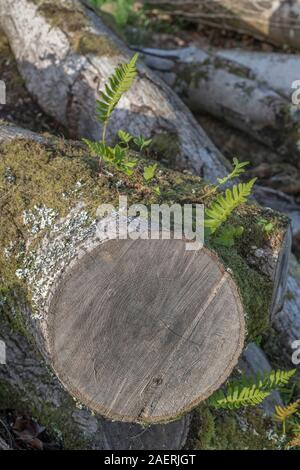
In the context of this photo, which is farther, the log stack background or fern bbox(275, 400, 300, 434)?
the log stack background

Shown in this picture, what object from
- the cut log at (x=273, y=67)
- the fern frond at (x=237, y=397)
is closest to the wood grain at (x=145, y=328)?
the fern frond at (x=237, y=397)

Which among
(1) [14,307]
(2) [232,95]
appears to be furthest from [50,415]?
(2) [232,95]

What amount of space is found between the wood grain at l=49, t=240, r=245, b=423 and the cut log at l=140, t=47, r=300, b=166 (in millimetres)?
3145

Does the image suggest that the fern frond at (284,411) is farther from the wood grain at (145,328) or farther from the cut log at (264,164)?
the cut log at (264,164)

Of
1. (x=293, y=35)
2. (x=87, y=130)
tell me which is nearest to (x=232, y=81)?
(x=293, y=35)

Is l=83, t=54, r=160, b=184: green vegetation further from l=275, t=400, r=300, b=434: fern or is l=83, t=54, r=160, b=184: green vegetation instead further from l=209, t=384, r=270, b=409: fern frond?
l=275, t=400, r=300, b=434: fern

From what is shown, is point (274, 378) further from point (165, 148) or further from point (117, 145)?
point (165, 148)

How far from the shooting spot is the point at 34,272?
302 centimetres

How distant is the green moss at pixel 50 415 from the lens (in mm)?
3604

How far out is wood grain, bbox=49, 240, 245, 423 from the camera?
2.72 m

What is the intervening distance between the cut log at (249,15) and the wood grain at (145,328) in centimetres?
451

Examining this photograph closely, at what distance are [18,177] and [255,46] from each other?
4666mm

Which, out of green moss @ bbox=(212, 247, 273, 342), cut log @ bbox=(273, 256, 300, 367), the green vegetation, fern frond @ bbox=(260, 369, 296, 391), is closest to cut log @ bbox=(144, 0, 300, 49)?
cut log @ bbox=(273, 256, 300, 367)

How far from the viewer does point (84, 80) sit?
477 centimetres
